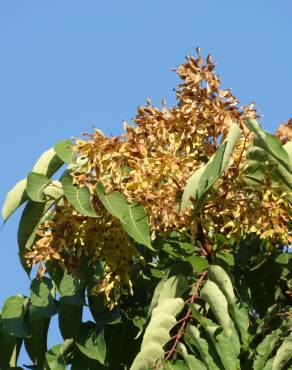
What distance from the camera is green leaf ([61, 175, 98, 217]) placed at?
2365mm

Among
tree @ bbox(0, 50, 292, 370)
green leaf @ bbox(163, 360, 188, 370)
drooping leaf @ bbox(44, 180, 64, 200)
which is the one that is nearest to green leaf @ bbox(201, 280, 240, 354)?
tree @ bbox(0, 50, 292, 370)

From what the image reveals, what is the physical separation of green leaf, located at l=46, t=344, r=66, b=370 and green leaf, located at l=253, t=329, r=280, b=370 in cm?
50

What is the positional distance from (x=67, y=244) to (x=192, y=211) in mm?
325

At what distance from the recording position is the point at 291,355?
234cm

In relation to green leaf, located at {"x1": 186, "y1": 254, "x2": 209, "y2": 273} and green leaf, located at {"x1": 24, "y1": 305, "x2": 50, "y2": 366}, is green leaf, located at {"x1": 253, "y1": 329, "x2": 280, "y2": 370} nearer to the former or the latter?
green leaf, located at {"x1": 186, "y1": 254, "x2": 209, "y2": 273}

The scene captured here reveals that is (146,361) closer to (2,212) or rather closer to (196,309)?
(196,309)

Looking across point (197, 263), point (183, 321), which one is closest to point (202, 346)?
point (183, 321)

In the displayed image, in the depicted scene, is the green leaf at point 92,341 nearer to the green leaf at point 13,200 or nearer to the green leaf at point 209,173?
the green leaf at point 13,200

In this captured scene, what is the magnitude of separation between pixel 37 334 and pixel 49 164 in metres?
0.46

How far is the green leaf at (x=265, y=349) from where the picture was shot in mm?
2379

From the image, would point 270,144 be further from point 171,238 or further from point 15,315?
point 15,315

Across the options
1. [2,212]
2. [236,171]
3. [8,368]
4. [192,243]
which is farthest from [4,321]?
[236,171]

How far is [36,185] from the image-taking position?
2.59m

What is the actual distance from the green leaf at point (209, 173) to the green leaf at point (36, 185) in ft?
1.35
